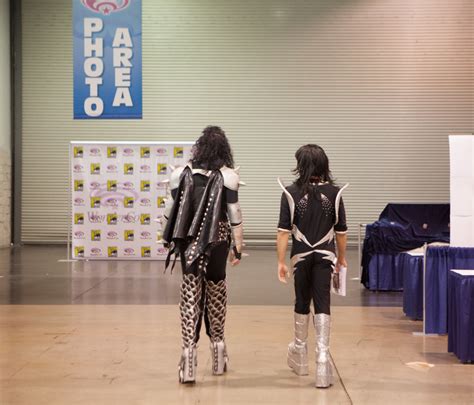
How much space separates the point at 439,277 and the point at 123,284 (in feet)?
17.5

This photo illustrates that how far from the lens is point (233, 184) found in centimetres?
530

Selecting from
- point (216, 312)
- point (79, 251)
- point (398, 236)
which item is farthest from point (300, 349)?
point (79, 251)

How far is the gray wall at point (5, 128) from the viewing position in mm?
18422

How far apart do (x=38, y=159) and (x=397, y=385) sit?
596 inches

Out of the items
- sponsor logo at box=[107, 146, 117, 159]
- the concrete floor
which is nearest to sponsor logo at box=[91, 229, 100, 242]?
sponsor logo at box=[107, 146, 117, 159]

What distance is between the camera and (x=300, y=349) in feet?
17.9

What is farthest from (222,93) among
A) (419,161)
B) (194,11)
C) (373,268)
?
(373,268)

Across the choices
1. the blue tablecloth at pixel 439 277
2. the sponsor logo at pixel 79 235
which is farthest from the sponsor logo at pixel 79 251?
the blue tablecloth at pixel 439 277

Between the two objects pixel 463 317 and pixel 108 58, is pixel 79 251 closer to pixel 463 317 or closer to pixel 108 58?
pixel 108 58

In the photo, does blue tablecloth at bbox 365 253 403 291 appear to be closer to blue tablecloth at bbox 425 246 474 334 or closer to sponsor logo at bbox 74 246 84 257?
blue tablecloth at bbox 425 246 474 334

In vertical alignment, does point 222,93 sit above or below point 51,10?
below

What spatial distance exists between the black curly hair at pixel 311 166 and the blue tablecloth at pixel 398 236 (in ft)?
17.8

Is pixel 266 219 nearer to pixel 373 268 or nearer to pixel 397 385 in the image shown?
pixel 373 268

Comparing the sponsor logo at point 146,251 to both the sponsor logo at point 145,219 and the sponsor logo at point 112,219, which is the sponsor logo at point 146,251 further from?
the sponsor logo at point 112,219
